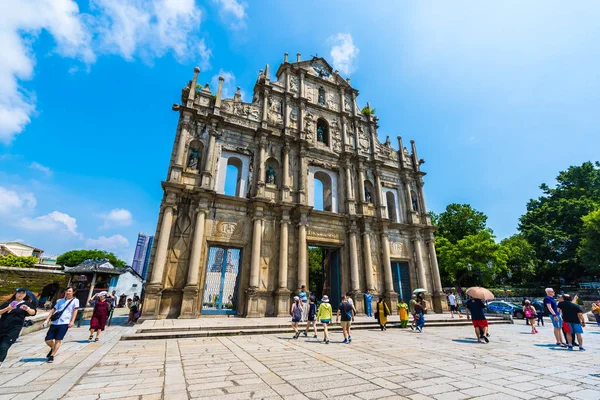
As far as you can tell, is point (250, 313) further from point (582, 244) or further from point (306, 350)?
point (582, 244)

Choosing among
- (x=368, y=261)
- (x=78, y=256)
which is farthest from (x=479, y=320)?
(x=78, y=256)

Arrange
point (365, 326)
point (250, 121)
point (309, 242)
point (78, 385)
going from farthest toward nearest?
1. point (250, 121)
2. point (309, 242)
3. point (365, 326)
4. point (78, 385)

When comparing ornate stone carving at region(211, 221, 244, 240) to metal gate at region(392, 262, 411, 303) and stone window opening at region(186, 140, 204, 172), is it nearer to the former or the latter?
stone window opening at region(186, 140, 204, 172)

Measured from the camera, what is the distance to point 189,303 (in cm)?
1213

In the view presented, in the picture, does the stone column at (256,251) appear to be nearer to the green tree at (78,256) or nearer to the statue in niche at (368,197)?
the statue in niche at (368,197)

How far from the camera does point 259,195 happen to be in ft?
49.9

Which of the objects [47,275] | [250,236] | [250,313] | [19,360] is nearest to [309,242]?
[250,236]

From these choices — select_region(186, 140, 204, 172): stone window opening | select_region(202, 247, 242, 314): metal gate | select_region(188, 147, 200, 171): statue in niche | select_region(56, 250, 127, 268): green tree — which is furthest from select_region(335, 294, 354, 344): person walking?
select_region(56, 250, 127, 268): green tree

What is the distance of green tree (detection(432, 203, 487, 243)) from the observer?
3531 centimetres

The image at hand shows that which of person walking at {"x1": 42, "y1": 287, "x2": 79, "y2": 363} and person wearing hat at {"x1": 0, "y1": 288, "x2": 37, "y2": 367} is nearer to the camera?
person wearing hat at {"x1": 0, "y1": 288, "x2": 37, "y2": 367}

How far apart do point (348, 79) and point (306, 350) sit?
71.0ft

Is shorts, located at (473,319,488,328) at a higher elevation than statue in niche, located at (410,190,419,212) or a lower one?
lower

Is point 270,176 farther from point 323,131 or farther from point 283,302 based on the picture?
point 283,302

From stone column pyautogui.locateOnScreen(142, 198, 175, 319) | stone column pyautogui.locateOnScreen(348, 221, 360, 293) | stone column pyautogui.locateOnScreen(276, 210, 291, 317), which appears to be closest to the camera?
stone column pyautogui.locateOnScreen(142, 198, 175, 319)
